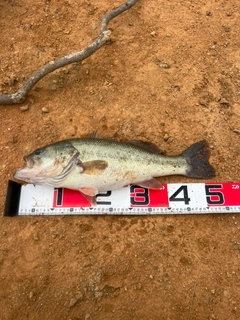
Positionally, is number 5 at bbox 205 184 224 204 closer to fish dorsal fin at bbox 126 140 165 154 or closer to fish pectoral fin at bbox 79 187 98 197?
fish dorsal fin at bbox 126 140 165 154

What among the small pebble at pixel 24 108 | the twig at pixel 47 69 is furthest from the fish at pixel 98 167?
the twig at pixel 47 69

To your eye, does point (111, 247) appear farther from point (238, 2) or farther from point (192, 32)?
point (238, 2)

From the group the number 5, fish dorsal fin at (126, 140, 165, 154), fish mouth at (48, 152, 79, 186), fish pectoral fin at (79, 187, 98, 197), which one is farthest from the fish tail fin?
fish mouth at (48, 152, 79, 186)

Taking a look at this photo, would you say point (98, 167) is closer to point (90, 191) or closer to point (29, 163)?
point (90, 191)

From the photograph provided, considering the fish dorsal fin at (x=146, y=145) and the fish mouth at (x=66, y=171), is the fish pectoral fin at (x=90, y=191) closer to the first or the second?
the fish mouth at (x=66, y=171)

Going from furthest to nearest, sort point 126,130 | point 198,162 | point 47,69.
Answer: point 47,69
point 126,130
point 198,162

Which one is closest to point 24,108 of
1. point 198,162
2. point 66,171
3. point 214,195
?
point 66,171

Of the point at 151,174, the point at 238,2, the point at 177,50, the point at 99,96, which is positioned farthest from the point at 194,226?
the point at 238,2
